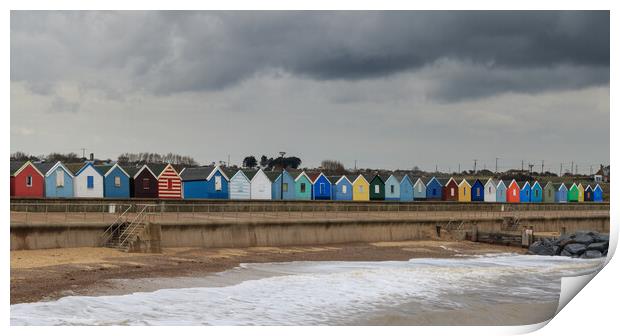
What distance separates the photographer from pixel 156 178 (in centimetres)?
5138

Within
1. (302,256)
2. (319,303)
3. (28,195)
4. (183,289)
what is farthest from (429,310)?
(28,195)

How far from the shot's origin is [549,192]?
8438cm

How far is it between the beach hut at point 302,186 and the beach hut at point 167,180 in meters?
11.4

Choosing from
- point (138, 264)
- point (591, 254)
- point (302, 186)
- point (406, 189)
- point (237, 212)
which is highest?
point (302, 186)

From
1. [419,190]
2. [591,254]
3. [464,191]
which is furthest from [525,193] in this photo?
[591,254]

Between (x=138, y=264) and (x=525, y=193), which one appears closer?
(x=138, y=264)

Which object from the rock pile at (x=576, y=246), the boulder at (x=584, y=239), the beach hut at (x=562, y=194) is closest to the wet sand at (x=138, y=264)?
the rock pile at (x=576, y=246)

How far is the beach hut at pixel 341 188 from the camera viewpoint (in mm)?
63906

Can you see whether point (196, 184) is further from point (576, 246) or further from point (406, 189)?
point (576, 246)

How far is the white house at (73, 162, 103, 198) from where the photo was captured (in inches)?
1820

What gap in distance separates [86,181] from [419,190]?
3587cm

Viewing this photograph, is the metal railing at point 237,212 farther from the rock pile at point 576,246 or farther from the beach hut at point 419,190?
the rock pile at point 576,246

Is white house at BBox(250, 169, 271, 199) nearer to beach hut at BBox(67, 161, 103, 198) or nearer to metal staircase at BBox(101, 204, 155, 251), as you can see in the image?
beach hut at BBox(67, 161, 103, 198)

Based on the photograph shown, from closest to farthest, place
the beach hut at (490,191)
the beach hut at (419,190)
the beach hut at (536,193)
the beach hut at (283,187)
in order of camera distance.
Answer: the beach hut at (283,187), the beach hut at (419,190), the beach hut at (490,191), the beach hut at (536,193)
